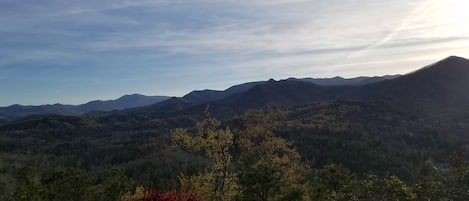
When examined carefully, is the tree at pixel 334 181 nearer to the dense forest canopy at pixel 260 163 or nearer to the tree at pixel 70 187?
the dense forest canopy at pixel 260 163

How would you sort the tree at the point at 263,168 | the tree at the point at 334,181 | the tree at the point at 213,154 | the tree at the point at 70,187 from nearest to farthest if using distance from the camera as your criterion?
1. the tree at the point at 263,168
2. the tree at the point at 213,154
3. the tree at the point at 334,181
4. the tree at the point at 70,187

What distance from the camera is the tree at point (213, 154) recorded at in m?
27.7

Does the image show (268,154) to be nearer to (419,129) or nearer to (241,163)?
(241,163)

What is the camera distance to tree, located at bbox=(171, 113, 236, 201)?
2767 centimetres

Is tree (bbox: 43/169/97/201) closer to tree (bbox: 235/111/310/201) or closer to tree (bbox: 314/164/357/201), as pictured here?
tree (bbox: 235/111/310/201)

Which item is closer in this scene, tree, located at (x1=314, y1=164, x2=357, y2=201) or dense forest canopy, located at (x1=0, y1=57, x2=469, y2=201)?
dense forest canopy, located at (x1=0, y1=57, x2=469, y2=201)

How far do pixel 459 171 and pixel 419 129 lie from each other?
162 metres

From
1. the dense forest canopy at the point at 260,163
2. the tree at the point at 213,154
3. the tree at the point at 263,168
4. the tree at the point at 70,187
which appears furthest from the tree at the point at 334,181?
the tree at the point at 70,187

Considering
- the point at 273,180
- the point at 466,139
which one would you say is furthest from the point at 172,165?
the point at 466,139

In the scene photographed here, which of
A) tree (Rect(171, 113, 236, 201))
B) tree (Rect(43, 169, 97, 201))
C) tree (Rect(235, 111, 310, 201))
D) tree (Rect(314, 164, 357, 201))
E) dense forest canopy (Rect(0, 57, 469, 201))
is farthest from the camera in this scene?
tree (Rect(43, 169, 97, 201))

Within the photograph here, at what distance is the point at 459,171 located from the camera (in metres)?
24.9

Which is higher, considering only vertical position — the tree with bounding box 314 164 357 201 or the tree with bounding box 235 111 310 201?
the tree with bounding box 235 111 310 201

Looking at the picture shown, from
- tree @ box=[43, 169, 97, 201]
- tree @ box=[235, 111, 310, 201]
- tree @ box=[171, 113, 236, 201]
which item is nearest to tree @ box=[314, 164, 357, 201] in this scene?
tree @ box=[235, 111, 310, 201]

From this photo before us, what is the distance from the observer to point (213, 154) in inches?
1123
